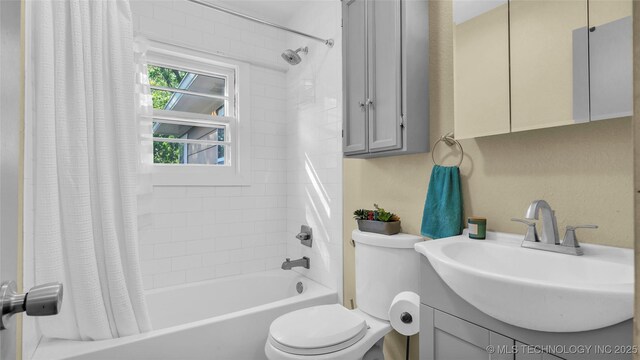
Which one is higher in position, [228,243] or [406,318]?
[228,243]

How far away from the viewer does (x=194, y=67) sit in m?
2.57

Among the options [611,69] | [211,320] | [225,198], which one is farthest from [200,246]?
[611,69]

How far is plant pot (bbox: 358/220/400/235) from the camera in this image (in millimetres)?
1671

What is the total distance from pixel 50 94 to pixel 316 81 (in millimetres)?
1569

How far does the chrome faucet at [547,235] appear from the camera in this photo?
1060 mm

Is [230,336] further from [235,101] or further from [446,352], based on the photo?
[235,101]

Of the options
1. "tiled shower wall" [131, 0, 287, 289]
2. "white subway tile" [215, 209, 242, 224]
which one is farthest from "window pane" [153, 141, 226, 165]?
"white subway tile" [215, 209, 242, 224]

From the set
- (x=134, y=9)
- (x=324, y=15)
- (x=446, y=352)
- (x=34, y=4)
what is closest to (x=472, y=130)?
(x=446, y=352)

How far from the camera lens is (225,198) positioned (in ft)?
8.58

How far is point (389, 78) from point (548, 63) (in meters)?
0.66

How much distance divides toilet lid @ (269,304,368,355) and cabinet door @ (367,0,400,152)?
33.6 inches

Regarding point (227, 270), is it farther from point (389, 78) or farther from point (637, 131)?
point (637, 131)

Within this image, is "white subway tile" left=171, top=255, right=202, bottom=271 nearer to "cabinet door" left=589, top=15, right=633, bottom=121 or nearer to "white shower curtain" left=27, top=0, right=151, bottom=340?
"white shower curtain" left=27, top=0, right=151, bottom=340

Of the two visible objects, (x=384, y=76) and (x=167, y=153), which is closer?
(x=384, y=76)
